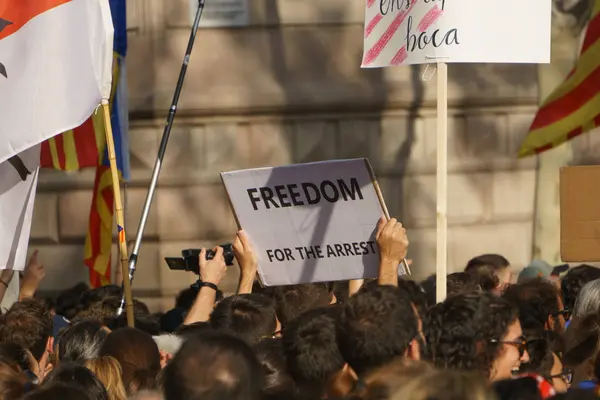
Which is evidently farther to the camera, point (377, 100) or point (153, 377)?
point (377, 100)

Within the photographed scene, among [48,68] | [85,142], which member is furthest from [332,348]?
[85,142]

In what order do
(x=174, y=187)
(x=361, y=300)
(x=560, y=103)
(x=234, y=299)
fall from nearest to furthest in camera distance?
(x=361, y=300) < (x=234, y=299) < (x=560, y=103) < (x=174, y=187)

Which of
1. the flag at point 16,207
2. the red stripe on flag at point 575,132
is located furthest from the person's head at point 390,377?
the red stripe on flag at point 575,132

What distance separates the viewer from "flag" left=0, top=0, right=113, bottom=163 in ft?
23.1

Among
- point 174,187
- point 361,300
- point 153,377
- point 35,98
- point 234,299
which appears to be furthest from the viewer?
point 174,187

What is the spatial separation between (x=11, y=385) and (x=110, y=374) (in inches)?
29.6

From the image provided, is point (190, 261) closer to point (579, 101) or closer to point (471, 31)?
point (471, 31)

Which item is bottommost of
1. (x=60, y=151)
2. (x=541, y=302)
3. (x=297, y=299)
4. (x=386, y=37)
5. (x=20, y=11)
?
(x=541, y=302)

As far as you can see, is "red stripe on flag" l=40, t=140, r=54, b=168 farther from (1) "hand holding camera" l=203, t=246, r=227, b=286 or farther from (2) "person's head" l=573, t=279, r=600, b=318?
(2) "person's head" l=573, t=279, r=600, b=318

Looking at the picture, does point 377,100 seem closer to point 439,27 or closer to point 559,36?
point 559,36

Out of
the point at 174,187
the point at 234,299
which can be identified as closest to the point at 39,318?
the point at 234,299

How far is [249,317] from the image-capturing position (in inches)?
234

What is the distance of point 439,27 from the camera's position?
6.54 metres

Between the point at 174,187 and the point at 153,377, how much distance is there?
21.7 ft
